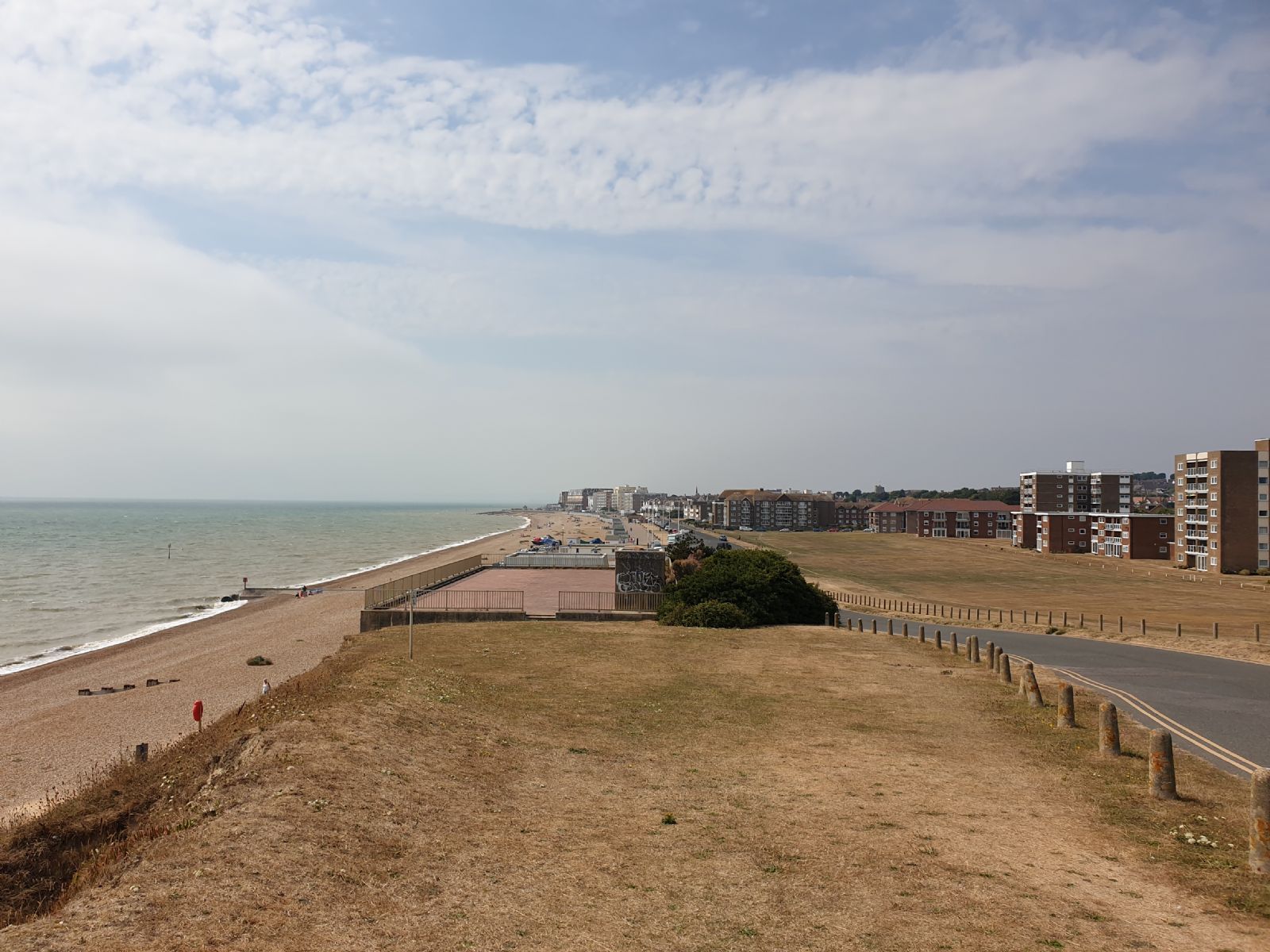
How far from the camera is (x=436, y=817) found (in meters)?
11.8

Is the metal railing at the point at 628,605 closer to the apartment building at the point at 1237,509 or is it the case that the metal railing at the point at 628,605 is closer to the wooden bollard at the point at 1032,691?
the wooden bollard at the point at 1032,691

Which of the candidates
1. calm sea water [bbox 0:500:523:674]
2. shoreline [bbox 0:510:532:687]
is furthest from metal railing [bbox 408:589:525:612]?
calm sea water [bbox 0:500:523:674]

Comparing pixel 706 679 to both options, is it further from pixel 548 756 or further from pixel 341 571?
pixel 341 571

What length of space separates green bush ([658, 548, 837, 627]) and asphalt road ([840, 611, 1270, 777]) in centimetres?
638

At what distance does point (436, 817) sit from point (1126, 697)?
21130 millimetres

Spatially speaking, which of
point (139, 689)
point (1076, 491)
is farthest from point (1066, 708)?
point (1076, 491)

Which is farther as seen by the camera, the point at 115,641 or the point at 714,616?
the point at 115,641

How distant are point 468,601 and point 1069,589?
59770 millimetres

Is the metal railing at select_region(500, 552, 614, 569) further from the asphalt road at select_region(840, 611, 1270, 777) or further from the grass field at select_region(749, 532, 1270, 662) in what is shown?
the asphalt road at select_region(840, 611, 1270, 777)

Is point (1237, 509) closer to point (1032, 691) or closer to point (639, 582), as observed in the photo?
point (639, 582)

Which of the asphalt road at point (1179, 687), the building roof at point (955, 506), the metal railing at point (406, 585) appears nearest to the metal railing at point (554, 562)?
the metal railing at point (406, 585)

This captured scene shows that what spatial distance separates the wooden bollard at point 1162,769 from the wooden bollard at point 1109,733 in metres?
2.47

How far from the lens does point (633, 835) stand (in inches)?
448

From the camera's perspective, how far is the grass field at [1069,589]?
42625 millimetres
